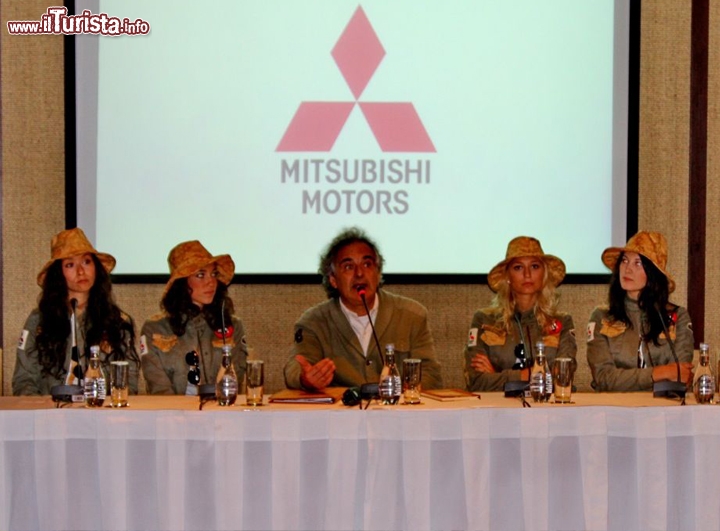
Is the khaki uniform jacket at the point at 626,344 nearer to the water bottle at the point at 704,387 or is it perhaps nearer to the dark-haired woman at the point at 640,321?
the dark-haired woman at the point at 640,321

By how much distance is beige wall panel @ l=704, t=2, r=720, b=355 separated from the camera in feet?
14.9

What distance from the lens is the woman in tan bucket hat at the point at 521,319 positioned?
3791 millimetres

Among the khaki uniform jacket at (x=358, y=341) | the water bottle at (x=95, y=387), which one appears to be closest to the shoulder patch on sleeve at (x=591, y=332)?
the khaki uniform jacket at (x=358, y=341)

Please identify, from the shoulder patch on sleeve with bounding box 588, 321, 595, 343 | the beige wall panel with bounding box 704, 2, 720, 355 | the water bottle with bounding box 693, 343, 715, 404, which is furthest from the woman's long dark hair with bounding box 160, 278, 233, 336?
the beige wall panel with bounding box 704, 2, 720, 355

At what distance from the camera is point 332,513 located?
2.67 m

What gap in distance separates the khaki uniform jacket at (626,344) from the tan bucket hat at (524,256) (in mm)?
316

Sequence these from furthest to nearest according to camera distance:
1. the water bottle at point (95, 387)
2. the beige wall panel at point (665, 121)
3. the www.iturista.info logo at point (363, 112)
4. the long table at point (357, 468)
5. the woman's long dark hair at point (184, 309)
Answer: the beige wall panel at point (665, 121) → the www.iturista.info logo at point (363, 112) → the woman's long dark hair at point (184, 309) → the water bottle at point (95, 387) → the long table at point (357, 468)

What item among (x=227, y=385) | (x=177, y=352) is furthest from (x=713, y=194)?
(x=227, y=385)

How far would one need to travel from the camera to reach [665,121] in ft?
15.0

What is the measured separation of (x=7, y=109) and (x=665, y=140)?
10.2 feet

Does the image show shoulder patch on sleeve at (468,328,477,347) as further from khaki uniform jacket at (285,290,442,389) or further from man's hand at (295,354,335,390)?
man's hand at (295,354,335,390)

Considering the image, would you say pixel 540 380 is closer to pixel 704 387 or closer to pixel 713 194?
pixel 704 387

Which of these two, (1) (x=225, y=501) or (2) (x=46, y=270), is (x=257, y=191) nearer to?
(2) (x=46, y=270)

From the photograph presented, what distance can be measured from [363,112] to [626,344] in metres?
1.62
